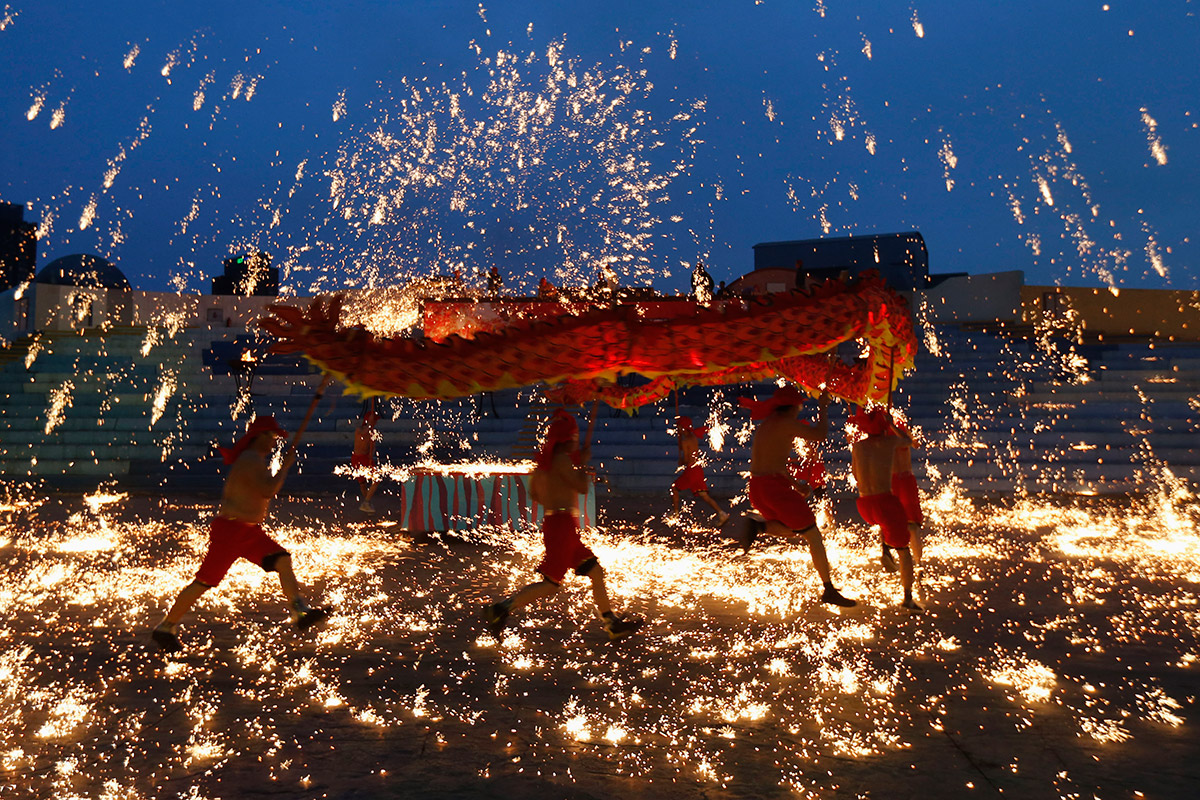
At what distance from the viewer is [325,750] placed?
3.53 m

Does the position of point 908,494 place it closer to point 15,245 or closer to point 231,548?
point 231,548

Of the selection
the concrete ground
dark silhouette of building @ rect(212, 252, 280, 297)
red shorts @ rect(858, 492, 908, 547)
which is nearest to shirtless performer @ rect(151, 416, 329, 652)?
the concrete ground

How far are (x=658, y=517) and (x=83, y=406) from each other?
47.3 ft

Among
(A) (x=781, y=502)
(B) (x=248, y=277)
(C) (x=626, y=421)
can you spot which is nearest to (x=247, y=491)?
(A) (x=781, y=502)

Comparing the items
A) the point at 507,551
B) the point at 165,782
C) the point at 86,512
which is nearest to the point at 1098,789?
the point at 165,782

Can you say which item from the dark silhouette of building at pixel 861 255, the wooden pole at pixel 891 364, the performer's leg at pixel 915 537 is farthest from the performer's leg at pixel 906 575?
the dark silhouette of building at pixel 861 255

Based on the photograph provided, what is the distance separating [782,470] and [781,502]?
0.27 meters

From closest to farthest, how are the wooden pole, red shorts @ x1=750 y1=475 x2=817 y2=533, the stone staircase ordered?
1. red shorts @ x1=750 y1=475 x2=817 y2=533
2. the wooden pole
3. the stone staircase

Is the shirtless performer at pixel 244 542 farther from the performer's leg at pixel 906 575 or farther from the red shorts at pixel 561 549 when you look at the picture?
the performer's leg at pixel 906 575

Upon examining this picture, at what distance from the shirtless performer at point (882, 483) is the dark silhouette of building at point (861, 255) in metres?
27.9

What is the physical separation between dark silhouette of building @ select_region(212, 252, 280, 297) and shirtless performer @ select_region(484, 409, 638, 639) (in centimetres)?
3041

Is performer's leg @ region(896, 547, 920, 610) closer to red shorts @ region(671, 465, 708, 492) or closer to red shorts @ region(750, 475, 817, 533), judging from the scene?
red shorts @ region(750, 475, 817, 533)

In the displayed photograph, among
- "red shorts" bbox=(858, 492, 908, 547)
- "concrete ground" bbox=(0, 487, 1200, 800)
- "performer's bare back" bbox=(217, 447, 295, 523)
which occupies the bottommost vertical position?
"concrete ground" bbox=(0, 487, 1200, 800)

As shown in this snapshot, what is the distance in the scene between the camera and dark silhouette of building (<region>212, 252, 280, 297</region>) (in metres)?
33.6
